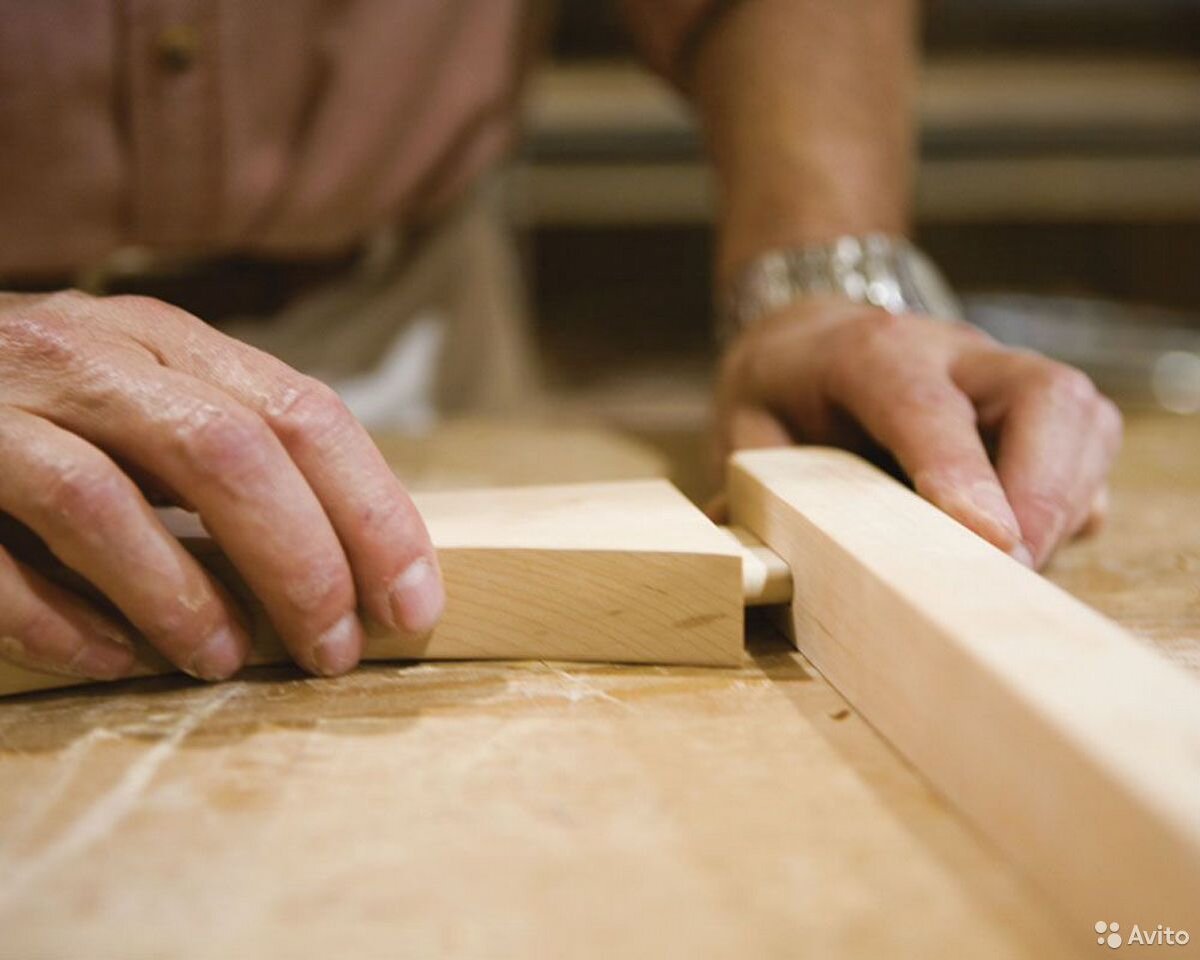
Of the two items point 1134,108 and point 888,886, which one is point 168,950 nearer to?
point 888,886

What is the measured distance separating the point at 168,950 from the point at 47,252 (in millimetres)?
1018

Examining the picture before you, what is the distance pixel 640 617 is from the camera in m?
0.70

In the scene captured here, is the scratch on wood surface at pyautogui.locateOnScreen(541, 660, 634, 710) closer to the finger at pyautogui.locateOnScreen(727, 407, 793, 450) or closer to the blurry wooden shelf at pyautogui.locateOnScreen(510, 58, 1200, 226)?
the finger at pyautogui.locateOnScreen(727, 407, 793, 450)

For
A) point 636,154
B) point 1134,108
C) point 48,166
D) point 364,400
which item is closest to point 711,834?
point 48,166

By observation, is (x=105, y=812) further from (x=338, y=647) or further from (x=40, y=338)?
(x=40, y=338)

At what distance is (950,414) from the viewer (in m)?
0.83

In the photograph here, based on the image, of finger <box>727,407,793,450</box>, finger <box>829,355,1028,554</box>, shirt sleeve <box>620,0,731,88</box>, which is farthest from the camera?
shirt sleeve <box>620,0,731,88</box>

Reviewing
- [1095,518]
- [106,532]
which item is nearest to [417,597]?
[106,532]

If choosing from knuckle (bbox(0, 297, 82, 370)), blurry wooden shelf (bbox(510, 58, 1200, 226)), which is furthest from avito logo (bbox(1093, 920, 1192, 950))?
blurry wooden shelf (bbox(510, 58, 1200, 226))

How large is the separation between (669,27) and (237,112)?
530 millimetres

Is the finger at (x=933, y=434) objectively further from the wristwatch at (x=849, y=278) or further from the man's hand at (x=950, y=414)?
the wristwatch at (x=849, y=278)

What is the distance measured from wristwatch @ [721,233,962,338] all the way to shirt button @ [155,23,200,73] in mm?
635

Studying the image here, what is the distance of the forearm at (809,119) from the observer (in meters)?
1.22

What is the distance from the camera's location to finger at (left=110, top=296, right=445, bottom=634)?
0.65 meters
